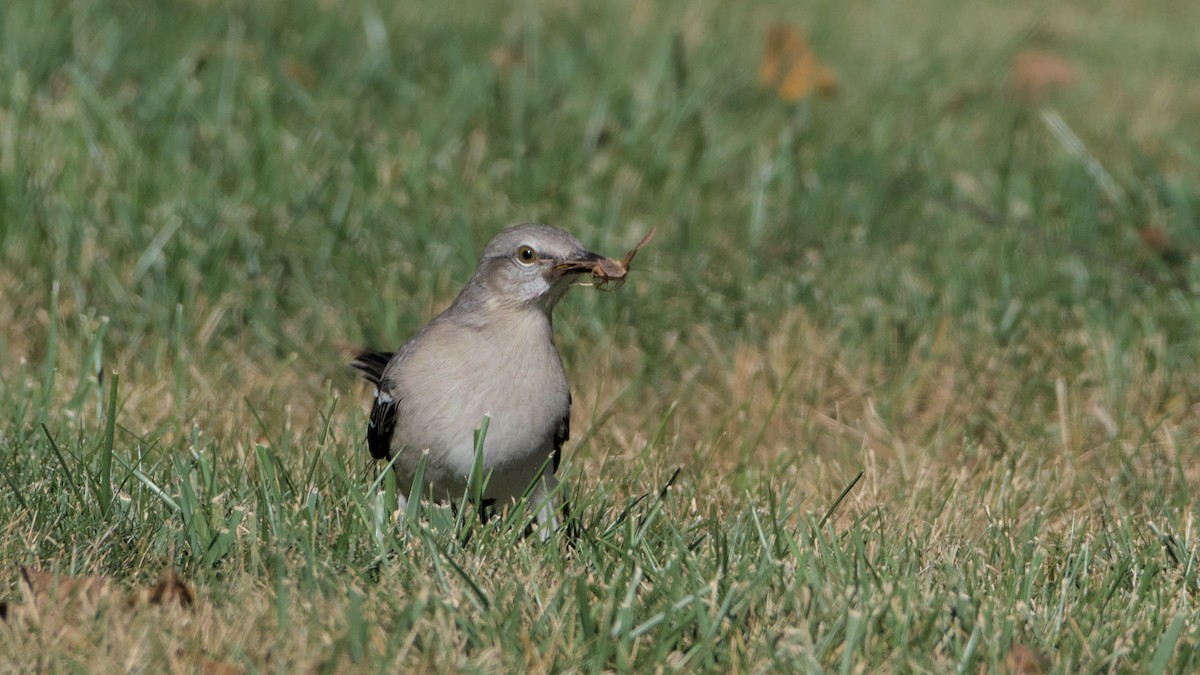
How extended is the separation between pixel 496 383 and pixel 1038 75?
5.35 metres

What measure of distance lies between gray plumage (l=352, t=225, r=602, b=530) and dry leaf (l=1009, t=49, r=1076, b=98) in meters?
4.88

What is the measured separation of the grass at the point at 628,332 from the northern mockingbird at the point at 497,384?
0.16 meters

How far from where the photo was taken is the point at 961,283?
6.05m

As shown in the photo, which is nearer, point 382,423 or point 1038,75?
point 382,423

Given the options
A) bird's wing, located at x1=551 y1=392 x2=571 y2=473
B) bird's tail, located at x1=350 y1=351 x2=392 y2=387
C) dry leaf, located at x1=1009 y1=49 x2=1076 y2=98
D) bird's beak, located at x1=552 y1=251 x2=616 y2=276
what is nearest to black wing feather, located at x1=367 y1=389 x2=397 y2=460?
bird's tail, located at x1=350 y1=351 x2=392 y2=387

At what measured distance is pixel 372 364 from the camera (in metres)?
4.88

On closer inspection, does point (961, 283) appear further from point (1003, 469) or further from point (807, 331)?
point (1003, 469)

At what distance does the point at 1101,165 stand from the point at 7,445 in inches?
203

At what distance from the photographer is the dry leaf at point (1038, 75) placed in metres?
8.41

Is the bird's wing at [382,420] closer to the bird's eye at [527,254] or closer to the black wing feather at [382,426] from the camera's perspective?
the black wing feather at [382,426]

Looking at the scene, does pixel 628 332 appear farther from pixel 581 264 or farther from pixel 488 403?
pixel 488 403

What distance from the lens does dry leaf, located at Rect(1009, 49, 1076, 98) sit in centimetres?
841

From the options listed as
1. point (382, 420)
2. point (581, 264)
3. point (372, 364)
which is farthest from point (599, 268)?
point (372, 364)

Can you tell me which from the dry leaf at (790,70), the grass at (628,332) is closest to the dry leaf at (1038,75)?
the grass at (628,332)
